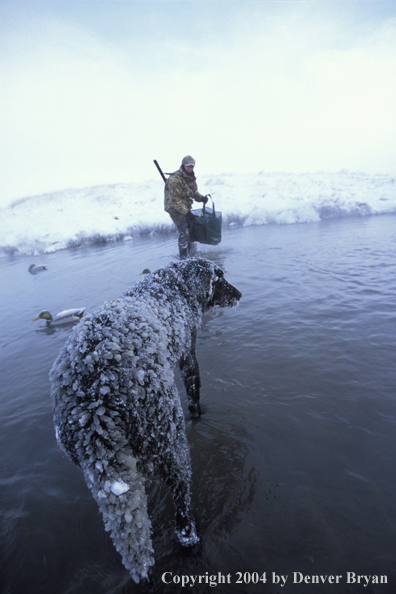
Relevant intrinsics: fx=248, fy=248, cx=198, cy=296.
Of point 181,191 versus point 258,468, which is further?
point 181,191

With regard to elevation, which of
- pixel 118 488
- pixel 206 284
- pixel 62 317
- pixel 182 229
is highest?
pixel 182 229

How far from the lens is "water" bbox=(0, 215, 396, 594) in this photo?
1.59m

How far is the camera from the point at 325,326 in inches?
160

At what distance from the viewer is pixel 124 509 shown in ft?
3.70

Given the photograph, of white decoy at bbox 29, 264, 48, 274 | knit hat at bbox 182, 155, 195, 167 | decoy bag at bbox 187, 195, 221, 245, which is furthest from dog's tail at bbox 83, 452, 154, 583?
white decoy at bbox 29, 264, 48, 274

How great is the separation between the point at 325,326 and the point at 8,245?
22.1 m

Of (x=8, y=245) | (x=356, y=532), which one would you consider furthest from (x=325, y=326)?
(x=8, y=245)

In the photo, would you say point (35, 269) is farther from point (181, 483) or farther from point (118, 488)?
point (118, 488)

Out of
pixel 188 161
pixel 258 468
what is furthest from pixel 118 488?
pixel 188 161

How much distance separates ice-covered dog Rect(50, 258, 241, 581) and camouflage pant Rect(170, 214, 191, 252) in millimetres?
5799

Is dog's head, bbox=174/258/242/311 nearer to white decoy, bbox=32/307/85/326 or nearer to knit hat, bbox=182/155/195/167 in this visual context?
white decoy, bbox=32/307/85/326

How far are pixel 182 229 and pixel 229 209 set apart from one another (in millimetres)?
13299

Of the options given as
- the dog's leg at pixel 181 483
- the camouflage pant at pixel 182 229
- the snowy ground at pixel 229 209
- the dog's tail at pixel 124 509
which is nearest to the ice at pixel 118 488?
the dog's tail at pixel 124 509

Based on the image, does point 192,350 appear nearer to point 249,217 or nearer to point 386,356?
point 386,356
